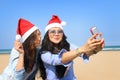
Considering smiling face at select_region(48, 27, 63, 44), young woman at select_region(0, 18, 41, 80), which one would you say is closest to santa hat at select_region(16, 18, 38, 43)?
young woman at select_region(0, 18, 41, 80)

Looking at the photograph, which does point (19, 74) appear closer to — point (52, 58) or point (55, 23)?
point (52, 58)

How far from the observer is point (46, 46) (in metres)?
3.17

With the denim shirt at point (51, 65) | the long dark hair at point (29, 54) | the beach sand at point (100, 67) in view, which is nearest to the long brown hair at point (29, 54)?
the long dark hair at point (29, 54)

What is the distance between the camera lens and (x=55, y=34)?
3156 mm

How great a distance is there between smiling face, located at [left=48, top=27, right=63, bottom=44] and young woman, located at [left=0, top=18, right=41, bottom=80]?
18cm

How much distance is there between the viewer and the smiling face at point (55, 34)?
3.14 meters

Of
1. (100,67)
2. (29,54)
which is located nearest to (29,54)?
(29,54)

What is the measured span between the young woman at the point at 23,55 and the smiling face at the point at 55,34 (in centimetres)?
18

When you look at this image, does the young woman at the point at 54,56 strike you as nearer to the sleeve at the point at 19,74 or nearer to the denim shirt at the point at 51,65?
the denim shirt at the point at 51,65

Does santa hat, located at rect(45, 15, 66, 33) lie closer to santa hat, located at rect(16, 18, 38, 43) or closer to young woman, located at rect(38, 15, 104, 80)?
young woman, located at rect(38, 15, 104, 80)

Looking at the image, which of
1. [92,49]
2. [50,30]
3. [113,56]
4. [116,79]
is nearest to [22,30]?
[50,30]

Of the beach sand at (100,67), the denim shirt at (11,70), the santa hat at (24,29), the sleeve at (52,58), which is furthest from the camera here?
the beach sand at (100,67)

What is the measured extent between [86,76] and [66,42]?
6477 millimetres

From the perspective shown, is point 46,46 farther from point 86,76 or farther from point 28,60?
point 86,76
